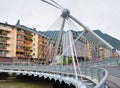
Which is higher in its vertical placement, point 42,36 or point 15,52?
point 42,36

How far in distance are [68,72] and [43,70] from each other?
1391 cm

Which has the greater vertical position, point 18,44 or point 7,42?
point 7,42

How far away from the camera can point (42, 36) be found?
419ft

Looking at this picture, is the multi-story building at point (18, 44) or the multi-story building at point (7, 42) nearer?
the multi-story building at point (7, 42)

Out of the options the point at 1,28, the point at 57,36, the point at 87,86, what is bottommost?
the point at 87,86

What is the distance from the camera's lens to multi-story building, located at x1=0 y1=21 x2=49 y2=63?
97.2 m

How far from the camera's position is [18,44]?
10388cm

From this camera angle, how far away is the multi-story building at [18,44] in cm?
9722

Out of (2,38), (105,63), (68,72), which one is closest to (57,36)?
(105,63)

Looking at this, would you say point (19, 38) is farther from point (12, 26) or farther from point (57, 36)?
point (57, 36)

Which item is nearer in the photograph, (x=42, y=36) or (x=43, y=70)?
(x=43, y=70)

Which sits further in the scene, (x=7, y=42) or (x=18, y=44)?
(x=18, y=44)

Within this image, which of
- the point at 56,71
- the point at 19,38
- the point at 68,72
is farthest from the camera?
the point at 19,38

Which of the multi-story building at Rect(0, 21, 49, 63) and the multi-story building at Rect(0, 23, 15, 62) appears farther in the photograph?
the multi-story building at Rect(0, 21, 49, 63)
